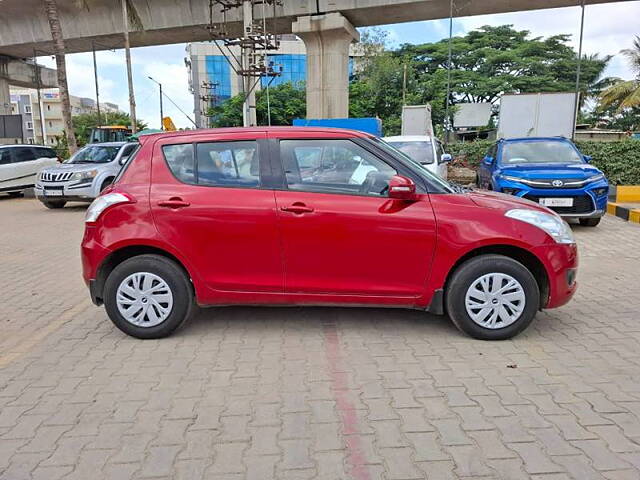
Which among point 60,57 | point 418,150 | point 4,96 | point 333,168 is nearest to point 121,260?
point 333,168

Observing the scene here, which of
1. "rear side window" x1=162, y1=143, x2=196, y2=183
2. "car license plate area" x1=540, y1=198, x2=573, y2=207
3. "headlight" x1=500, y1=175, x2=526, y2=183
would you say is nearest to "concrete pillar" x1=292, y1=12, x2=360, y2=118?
"headlight" x1=500, y1=175, x2=526, y2=183

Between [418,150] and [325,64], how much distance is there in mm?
12536

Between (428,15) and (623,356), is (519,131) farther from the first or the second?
(623,356)

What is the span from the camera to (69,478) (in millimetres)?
2457

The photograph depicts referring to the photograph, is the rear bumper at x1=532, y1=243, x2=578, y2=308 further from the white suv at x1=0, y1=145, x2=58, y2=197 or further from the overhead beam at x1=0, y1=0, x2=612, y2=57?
the overhead beam at x1=0, y1=0, x2=612, y2=57

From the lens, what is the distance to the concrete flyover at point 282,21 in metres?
18.7

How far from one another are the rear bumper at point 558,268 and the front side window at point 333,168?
1318mm

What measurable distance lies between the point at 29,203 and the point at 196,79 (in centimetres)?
6125

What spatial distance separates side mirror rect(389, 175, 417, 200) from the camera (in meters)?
3.74

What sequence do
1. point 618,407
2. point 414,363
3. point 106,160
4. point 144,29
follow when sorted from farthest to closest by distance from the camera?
1. point 144,29
2. point 106,160
3. point 414,363
4. point 618,407

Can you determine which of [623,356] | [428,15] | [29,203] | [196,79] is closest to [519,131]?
[428,15]

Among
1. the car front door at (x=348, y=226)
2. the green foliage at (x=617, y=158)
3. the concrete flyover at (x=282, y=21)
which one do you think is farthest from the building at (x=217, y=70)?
the car front door at (x=348, y=226)

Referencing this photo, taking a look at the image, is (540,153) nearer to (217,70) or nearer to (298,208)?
(298,208)

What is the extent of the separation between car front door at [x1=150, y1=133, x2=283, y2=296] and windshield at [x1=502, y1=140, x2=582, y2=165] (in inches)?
265
